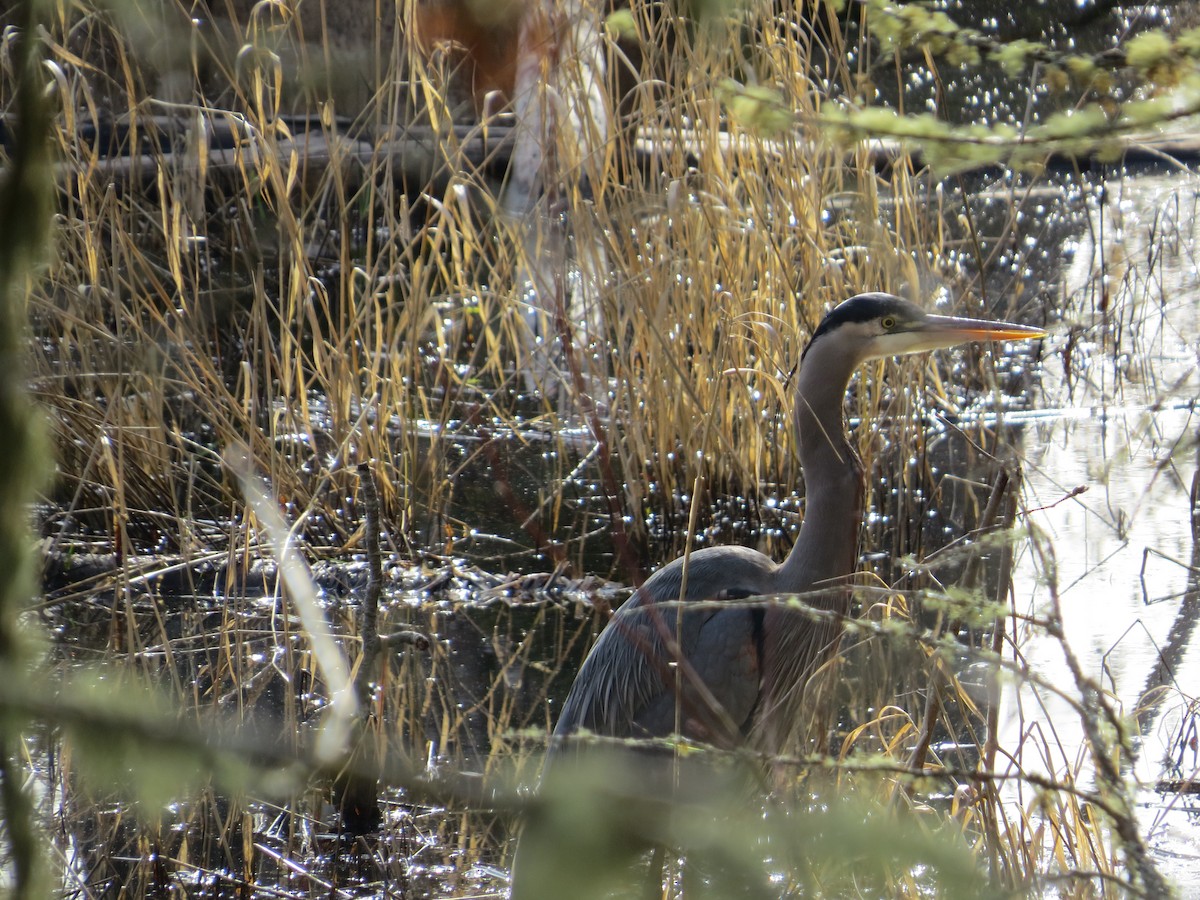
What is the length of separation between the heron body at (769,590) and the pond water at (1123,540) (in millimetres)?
400

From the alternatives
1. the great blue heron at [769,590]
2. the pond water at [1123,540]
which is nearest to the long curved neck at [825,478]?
the great blue heron at [769,590]

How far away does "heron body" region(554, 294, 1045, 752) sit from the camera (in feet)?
8.85

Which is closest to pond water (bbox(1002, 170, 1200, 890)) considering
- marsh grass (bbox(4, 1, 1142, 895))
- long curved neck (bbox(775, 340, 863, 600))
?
marsh grass (bbox(4, 1, 1142, 895))

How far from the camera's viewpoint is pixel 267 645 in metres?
3.59

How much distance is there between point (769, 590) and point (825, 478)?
0.87 ft

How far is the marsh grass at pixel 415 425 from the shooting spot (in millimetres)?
2779

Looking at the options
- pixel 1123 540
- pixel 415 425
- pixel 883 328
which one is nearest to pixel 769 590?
pixel 883 328

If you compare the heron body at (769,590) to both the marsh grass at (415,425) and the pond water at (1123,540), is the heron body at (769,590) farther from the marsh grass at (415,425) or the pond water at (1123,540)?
the pond water at (1123,540)

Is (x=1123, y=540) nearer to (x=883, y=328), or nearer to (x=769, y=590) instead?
(x=883, y=328)

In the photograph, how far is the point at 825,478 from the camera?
2.77 meters

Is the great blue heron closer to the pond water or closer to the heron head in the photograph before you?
the heron head

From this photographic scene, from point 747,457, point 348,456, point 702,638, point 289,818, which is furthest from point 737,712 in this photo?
point 348,456

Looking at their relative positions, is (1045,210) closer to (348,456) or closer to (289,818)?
(348,456)

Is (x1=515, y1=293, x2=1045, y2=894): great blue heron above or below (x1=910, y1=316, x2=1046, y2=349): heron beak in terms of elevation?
below
